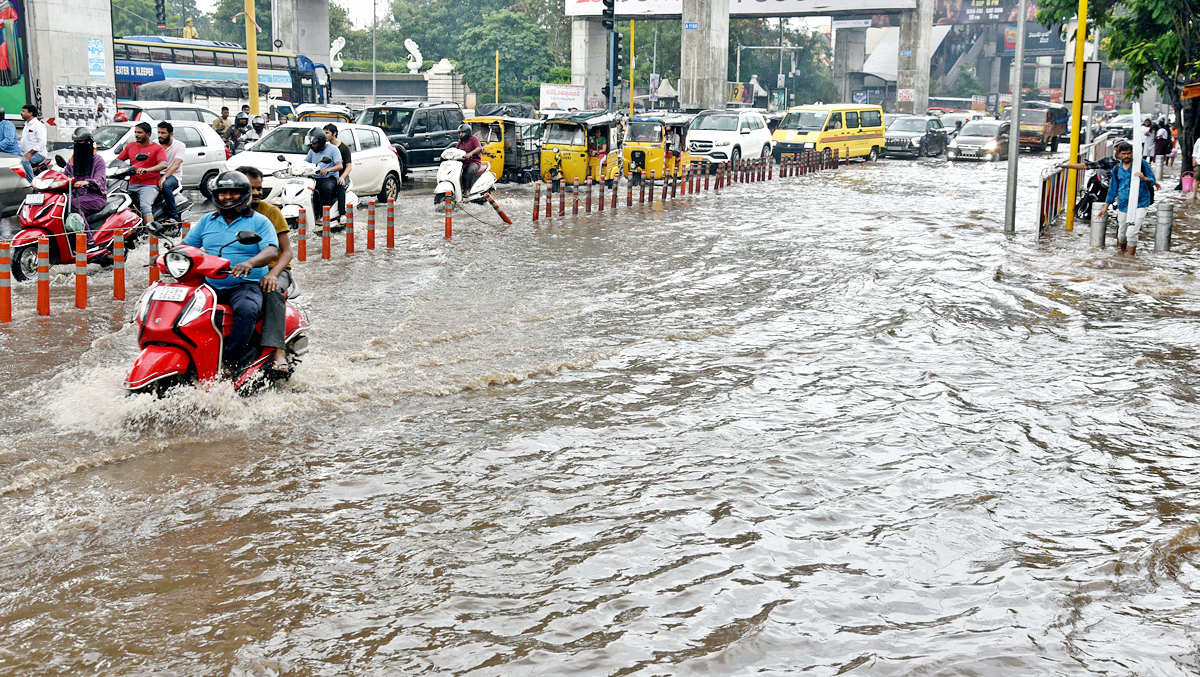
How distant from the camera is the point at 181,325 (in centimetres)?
618

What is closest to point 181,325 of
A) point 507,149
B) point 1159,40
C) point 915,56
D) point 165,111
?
point 165,111

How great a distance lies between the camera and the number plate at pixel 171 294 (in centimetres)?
621

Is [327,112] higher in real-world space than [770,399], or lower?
higher

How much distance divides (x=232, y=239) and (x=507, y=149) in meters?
17.7

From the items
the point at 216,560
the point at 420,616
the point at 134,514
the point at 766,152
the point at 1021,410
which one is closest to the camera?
the point at 420,616

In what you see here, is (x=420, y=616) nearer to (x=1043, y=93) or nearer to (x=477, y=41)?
(x=477, y=41)

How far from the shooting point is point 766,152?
32969 mm

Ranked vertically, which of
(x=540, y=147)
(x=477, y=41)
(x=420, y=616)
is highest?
(x=477, y=41)

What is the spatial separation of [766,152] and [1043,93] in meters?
72.2

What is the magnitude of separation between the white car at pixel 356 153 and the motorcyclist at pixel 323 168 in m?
1.67

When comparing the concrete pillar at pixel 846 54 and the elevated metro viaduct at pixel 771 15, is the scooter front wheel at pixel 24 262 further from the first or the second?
the concrete pillar at pixel 846 54

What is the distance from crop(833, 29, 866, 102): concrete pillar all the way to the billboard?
97.0ft

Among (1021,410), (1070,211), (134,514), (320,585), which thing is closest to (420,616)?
(320,585)

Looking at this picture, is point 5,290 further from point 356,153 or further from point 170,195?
point 356,153
